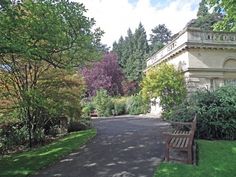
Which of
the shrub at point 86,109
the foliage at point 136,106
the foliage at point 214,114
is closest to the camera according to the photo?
the foliage at point 214,114

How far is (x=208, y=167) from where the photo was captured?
8.28m

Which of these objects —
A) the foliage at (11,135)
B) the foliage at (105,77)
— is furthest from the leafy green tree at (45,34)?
the foliage at (105,77)

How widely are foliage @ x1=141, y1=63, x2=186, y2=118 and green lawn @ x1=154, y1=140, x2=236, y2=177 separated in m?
11.3

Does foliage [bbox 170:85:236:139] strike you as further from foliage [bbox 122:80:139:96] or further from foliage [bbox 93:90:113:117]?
foliage [bbox 122:80:139:96]

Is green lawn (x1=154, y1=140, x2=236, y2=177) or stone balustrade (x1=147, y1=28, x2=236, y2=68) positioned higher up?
stone balustrade (x1=147, y1=28, x2=236, y2=68)

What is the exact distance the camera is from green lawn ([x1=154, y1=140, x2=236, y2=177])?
7758mm

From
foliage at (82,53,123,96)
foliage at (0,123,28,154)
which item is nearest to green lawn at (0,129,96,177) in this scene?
foliage at (0,123,28,154)

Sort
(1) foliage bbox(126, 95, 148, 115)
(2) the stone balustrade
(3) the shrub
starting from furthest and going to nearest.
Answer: (1) foliage bbox(126, 95, 148, 115)
(3) the shrub
(2) the stone balustrade

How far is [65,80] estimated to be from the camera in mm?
15688

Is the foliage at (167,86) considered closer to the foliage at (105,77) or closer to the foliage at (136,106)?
the foliage at (136,106)

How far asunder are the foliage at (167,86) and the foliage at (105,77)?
24570mm

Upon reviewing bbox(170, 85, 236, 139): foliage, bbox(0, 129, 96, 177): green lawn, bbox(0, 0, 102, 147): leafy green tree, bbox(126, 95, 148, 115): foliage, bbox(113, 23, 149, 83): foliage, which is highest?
bbox(113, 23, 149, 83): foliage

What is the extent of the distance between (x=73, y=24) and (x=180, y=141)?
5150 mm

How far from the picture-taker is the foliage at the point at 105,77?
1873 inches
